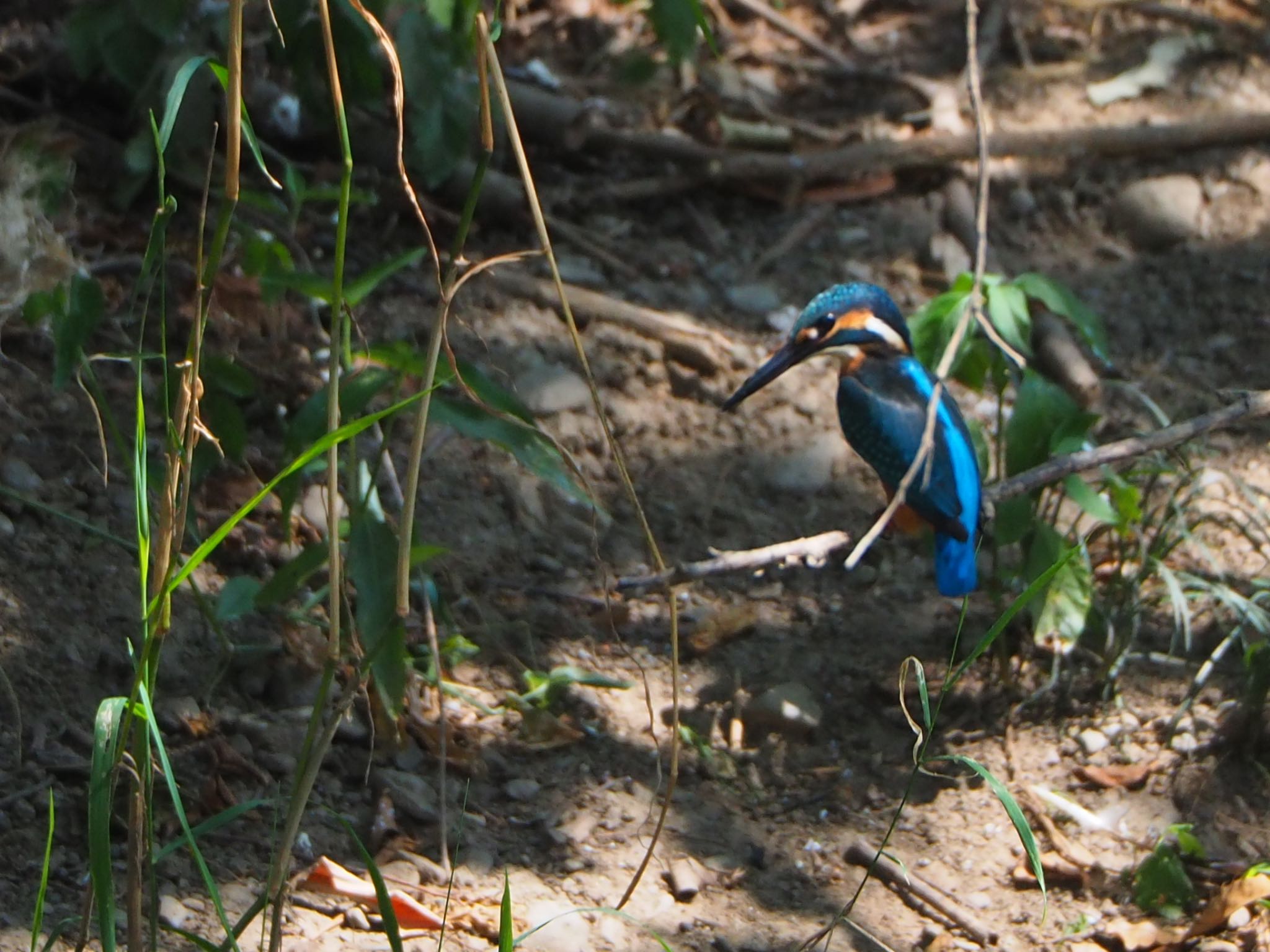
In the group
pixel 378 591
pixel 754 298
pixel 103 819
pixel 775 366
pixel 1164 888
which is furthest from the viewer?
pixel 754 298

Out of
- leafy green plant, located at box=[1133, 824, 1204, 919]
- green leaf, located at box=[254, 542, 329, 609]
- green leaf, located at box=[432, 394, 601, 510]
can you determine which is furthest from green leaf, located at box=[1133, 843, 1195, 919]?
green leaf, located at box=[254, 542, 329, 609]

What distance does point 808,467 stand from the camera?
12.2 ft

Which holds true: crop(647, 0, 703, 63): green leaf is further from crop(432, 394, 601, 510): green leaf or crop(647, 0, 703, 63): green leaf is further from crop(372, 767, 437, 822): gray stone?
crop(372, 767, 437, 822): gray stone

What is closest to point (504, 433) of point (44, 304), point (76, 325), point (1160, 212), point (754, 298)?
point (76, 325)

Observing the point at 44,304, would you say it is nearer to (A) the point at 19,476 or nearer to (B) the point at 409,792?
(A) the point at 19,476

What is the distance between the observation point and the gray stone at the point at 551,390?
144 inches

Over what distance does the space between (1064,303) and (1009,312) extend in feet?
0.37

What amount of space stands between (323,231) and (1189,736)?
2.57m

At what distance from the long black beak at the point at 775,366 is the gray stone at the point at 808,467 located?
35 centimetres

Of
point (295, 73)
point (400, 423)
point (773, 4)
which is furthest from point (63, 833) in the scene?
point (773, 4)

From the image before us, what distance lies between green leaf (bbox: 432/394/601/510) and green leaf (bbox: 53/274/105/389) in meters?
0.58

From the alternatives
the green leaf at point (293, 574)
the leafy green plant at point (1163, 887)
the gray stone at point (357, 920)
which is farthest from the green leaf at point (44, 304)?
the leafy green plant at point (1163, 887)

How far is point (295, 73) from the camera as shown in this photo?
322 cm

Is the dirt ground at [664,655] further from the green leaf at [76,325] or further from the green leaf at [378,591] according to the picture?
the green leaf at [76,325]
